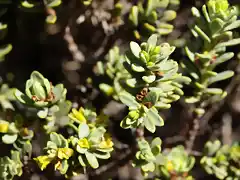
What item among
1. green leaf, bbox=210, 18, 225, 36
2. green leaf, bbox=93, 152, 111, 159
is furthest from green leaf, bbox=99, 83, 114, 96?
green leaf, bbox=210, 18, 225, 36

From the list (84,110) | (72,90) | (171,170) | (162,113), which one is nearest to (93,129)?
(84,110)

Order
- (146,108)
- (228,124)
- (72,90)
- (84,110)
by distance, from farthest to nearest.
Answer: (228,124)
(72,90)
(84,110)
(146,108)

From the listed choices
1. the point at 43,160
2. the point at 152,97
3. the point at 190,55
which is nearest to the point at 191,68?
the point at 190,55

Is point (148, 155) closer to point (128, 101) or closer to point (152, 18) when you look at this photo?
point (128, 101)

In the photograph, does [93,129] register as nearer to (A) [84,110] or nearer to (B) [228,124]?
(A) [84,110]

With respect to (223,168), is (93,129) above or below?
above

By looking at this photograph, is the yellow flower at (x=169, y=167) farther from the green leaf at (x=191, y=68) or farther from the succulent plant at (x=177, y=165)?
the green leaf at (x=191, y=68)
